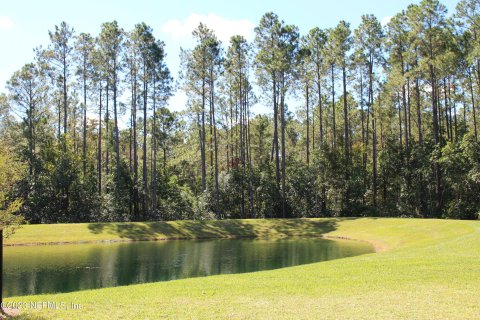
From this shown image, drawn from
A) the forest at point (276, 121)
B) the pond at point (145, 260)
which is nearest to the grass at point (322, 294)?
the pond at point (145, 260)

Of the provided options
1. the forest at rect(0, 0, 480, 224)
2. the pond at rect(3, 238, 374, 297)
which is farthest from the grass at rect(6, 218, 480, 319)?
the forest at rect(0, 0, 480, 224)

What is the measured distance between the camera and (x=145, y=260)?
28062mm

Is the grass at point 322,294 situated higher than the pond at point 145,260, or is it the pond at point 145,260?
the grass at point 322,294

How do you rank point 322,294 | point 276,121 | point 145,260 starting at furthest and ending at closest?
point 276,121 → point 145,260 → point 322,294

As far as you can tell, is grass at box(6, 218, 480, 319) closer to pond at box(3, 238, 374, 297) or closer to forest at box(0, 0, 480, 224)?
pond at box(3, 238, 374, 297)

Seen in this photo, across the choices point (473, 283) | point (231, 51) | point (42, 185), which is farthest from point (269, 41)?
point (473, 283)

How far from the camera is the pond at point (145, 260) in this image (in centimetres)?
2128

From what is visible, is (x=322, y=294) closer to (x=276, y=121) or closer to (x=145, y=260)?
(x=145, y=260)

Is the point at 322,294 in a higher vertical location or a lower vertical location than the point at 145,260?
higher

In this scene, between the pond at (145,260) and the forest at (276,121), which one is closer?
the pond at (145,260)

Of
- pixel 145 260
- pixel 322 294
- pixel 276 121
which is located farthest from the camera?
pixel 276 121

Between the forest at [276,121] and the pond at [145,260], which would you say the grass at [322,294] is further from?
the forest at [276,121]

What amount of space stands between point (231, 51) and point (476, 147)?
96.7 feet

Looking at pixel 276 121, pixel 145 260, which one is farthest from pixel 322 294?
pixel 276 121
